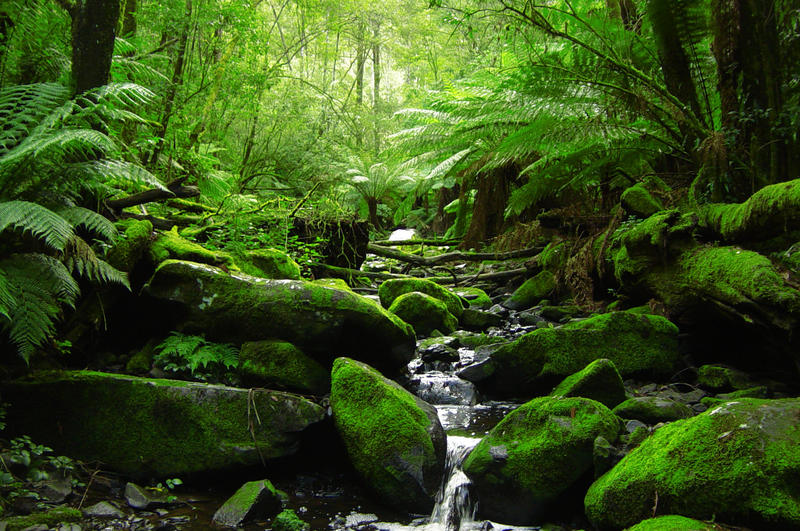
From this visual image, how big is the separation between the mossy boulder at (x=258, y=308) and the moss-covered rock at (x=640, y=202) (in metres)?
3.02

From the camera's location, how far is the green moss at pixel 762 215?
2.93 m

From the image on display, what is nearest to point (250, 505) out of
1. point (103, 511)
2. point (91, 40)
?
point (103, 511)

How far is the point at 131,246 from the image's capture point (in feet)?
10.8

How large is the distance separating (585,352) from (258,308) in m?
2.32

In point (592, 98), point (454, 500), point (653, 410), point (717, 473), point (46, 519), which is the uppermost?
point (592, 98)

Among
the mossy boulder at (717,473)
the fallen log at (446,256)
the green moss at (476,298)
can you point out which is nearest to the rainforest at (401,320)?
the mossy boulder at (717,473)

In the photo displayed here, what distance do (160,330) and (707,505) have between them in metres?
3.18

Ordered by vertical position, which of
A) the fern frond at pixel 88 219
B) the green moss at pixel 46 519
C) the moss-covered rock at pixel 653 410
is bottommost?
the green moss at pixel 46 519

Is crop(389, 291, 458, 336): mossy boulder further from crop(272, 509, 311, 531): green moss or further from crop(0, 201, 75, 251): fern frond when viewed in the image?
crop(0, 201, 75, 251): fern frond

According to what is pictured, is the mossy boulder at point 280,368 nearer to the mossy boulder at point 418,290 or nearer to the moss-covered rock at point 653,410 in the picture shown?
the moss-covered rock at point 653,410

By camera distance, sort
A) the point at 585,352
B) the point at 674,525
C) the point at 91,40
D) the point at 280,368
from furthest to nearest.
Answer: the point at 585,352 < the point at 280,368 < the point at 91,40 < the point at 674,525

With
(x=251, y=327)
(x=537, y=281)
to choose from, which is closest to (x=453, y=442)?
(x=251, y=327)

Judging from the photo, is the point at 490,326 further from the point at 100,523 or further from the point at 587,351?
the point at 100,523

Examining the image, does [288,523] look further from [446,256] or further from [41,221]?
[446,256]
